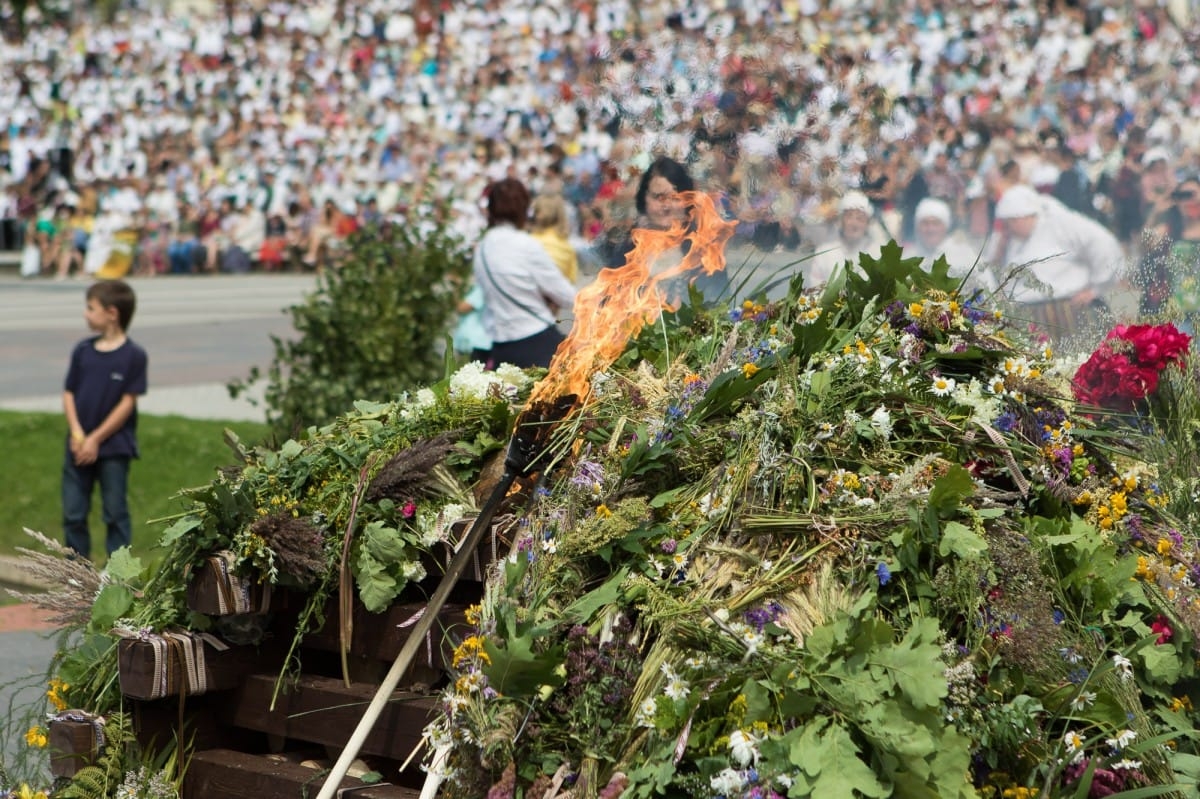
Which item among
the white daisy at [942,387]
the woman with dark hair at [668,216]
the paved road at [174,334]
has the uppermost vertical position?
the woman with dark hair at [668,216]

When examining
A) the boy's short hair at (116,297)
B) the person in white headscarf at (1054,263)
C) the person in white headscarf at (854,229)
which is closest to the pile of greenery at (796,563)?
the person in white headscarf at (1054,263)

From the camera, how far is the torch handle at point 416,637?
2.90 m

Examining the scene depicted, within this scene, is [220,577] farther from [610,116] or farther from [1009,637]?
[610,116]

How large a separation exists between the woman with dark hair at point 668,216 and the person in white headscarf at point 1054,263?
0.84 meters

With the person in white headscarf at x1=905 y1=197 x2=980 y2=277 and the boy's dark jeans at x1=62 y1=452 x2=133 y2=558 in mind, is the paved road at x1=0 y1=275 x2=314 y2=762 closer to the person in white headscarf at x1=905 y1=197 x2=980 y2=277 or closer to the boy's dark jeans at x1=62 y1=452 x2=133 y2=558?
the boy's dark jeans at x1=62 y1=452 x2=133 y2=558

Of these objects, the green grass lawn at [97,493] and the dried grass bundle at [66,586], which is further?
the green grass lawn at [97,493]

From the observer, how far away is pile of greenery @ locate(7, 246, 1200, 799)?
246 centimetres

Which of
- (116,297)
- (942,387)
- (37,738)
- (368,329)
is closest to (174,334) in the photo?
(368,329)

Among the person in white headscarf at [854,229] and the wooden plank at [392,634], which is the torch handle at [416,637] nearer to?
the wooden plank at [392,634]

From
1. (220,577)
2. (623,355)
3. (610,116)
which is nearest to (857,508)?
(623,355)

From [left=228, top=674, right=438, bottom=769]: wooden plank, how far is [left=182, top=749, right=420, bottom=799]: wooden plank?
72 millimetres

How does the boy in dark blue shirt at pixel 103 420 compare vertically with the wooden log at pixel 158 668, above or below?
below

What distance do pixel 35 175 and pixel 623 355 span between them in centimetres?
2729

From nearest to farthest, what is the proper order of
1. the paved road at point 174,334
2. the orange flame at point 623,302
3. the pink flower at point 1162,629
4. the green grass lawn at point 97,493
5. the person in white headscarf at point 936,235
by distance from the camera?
the pink flower at point 1162,629 → the orange flame at point 623,302 → the person in white headscarf at point 936,235 → the green grass lawn at point 97,493 → the paved road at point 174,334
